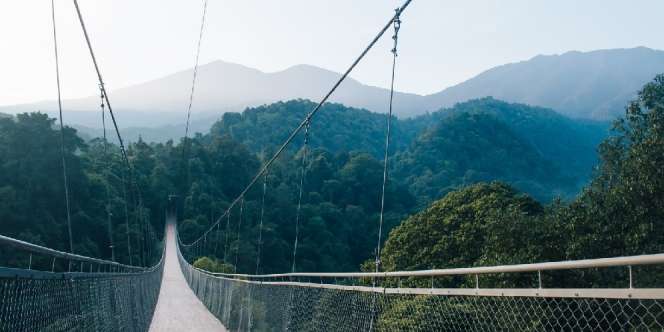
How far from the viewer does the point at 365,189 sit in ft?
199

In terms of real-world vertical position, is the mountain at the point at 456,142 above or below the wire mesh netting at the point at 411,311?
above

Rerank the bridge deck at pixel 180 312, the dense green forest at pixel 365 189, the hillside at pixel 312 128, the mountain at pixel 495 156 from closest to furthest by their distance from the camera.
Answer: the bridge deck at pixel 180 312, the dense green forest at pixel 365 189, the mountain at pixel 495 156, the hillside at pixel 312 128

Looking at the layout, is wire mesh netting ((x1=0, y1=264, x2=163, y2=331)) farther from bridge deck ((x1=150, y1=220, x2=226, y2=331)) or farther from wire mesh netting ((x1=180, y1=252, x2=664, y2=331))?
bridge deck ((x1=150, y1=220, x2=226, y2=331))

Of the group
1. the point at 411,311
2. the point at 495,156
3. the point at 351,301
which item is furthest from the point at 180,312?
the point at 495,156

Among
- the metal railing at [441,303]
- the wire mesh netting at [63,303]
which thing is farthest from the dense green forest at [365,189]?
the wire mesh netting at [63,303]

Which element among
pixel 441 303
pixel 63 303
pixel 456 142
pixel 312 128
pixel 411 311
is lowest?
pixel 411 311

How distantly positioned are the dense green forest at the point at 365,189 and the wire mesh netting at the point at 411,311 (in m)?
9.39

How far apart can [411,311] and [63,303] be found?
2.10 metres

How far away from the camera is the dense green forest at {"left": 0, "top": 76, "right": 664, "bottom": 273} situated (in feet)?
59.7

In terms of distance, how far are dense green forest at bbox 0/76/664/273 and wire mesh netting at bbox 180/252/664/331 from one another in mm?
9391

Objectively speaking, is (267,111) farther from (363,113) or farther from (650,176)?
(650,176)

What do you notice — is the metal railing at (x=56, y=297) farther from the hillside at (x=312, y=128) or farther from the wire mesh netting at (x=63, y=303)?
the hillside at (x=312, y=128)

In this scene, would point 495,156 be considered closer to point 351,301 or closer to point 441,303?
point 351,301

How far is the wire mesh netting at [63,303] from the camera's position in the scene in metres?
2.72
